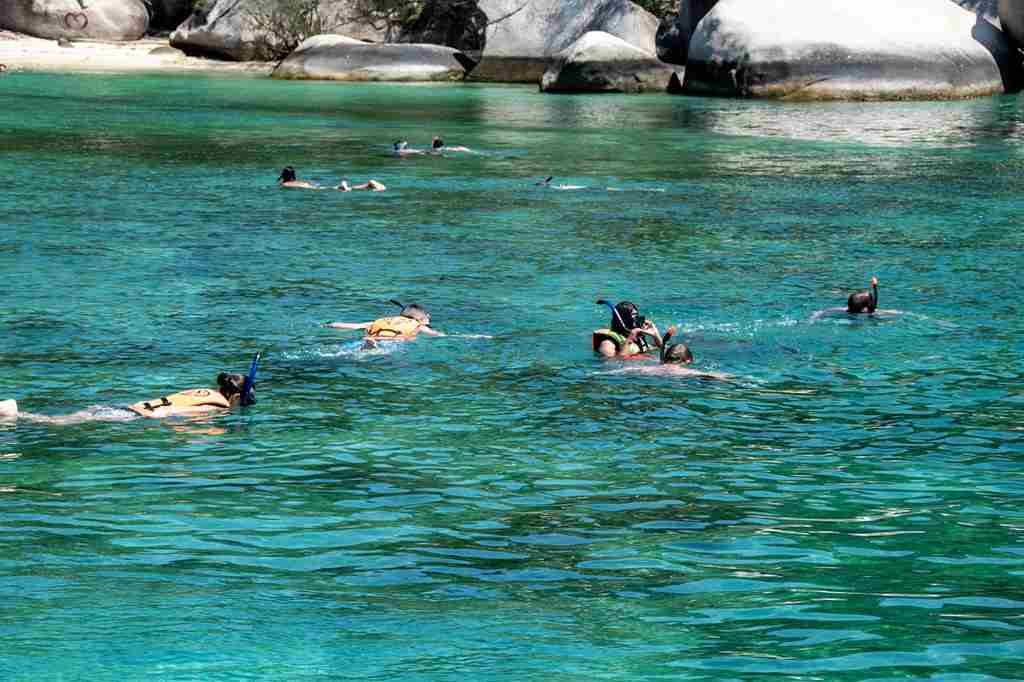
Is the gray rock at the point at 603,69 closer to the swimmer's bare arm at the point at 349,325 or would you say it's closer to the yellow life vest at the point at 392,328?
the swimmer's bare arm at the point at 349,325

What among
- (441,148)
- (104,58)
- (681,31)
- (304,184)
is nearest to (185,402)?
(304,184)

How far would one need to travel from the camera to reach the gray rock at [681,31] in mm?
60812

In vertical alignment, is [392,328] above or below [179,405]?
above

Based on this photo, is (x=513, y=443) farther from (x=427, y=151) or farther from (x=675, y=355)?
(x=427, y=151)

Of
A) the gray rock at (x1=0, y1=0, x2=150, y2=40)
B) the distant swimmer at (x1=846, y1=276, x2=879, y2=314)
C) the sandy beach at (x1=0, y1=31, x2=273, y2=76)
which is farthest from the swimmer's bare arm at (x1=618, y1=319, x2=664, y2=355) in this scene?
the gray rock at (x1=0, y1=0, x2=150, y2=40)

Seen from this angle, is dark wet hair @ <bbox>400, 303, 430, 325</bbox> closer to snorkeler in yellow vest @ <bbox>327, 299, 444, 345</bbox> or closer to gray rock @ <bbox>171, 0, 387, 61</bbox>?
snorkeler in yellow vest @ <bbox>327, 299, 444, 345</bbox>

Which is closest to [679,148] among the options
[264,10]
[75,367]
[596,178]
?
[596,178]

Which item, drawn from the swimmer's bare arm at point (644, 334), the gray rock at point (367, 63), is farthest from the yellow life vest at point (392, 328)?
the gray rock at point (367, 63)

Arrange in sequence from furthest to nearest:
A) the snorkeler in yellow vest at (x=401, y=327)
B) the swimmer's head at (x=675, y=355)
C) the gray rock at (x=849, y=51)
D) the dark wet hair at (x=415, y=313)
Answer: the gray rock at (x=849, y=51), the dark wet hair at (x=415, y=313), the snorkeler in yellow vest at (x=401, y=327), the swimmer's head at (x=675, y=355)

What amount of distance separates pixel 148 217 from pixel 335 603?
56.6ft

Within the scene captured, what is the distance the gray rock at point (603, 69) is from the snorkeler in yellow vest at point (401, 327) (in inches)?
1542

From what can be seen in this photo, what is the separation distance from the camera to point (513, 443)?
43.0 feet

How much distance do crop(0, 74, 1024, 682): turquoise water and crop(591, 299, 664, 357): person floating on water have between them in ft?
1.06

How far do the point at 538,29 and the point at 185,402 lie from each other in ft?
164
